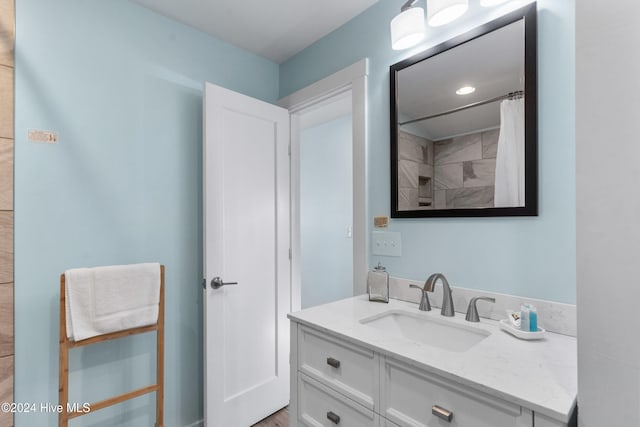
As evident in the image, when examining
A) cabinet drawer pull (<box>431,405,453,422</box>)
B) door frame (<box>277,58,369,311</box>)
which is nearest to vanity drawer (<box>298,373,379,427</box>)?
cabinet drawer pull (<box>431,405,453,422</box>)

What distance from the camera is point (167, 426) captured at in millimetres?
1729

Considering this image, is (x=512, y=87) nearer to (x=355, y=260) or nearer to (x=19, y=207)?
(x=355, y=260)

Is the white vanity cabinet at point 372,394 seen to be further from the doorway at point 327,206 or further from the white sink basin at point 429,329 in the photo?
the doorway at point 327,206

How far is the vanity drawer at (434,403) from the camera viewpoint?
2.32 feet

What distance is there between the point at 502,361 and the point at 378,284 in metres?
0.69

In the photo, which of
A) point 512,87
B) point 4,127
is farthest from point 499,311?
point 4,127

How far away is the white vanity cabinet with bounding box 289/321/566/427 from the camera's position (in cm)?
74

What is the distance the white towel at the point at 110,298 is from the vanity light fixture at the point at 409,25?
1598 millimetres

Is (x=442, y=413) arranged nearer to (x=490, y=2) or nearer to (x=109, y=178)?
(x=490, y=2)

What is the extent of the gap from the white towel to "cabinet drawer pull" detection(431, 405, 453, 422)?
1.35 m

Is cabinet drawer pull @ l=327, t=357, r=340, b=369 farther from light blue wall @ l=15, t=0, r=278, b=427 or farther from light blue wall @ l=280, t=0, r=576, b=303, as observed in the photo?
light blue wall @ l=15, t=0, r=278, b=427

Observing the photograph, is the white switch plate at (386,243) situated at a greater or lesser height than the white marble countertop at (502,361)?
greater

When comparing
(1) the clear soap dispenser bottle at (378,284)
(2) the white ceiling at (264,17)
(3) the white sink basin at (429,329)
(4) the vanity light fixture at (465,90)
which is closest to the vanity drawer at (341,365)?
(3) the white sink basin at (429,329)

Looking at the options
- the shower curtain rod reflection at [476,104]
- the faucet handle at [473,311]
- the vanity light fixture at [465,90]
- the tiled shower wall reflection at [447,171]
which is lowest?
the faucet handle at [473,311]
